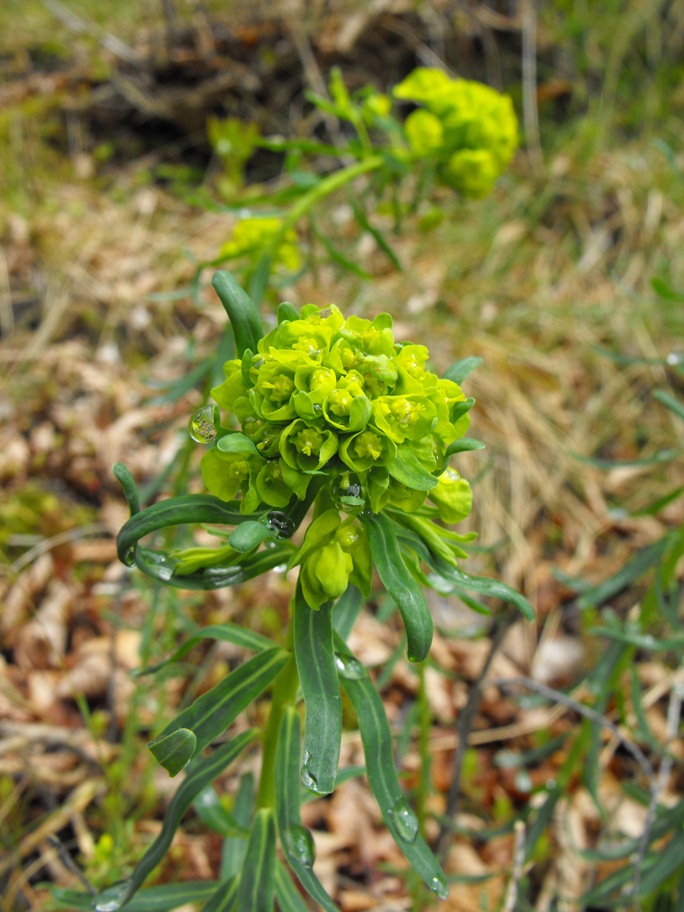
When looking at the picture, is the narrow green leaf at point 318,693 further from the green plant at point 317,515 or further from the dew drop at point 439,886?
the dew drop at point 439,886

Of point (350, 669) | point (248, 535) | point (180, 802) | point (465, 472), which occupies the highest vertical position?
point (248, 535)

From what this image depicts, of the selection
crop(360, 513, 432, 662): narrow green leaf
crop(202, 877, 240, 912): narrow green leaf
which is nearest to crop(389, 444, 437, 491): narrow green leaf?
crop(360, 513, 432, 662): narrow green leaf

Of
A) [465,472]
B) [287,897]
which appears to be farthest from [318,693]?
[465,472]

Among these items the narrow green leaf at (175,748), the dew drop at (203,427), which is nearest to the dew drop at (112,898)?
the narrow green leaf at (175,748)

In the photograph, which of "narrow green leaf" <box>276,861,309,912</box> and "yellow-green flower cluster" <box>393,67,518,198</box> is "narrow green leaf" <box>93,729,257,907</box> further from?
"yellow-green flower cluster" <box>393,67,518,198</box>

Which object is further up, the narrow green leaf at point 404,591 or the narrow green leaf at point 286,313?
the narrow green leaf at point 286,313

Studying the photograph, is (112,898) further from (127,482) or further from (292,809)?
(127,482)
